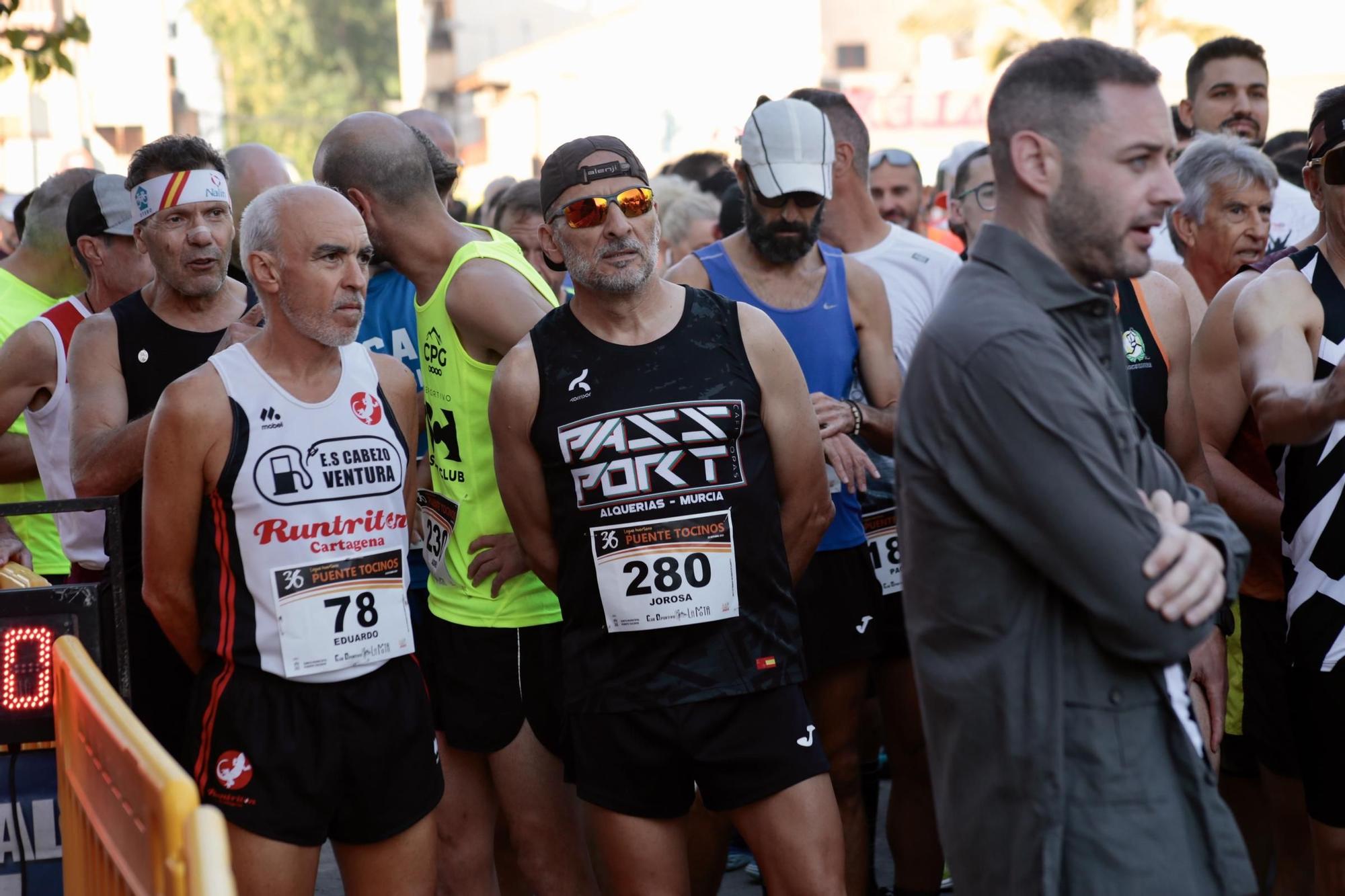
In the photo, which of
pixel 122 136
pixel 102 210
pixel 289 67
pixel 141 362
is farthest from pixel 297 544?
pixel 289 67

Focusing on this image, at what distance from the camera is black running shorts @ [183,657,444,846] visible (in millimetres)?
3762

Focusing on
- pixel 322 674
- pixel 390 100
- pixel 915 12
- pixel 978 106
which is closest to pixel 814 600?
pixel 322 674

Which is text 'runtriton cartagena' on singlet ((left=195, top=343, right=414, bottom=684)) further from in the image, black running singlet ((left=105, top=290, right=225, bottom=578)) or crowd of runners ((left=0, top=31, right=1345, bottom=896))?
black running singlet ((left=105, top=290, right=225, bottom=578))

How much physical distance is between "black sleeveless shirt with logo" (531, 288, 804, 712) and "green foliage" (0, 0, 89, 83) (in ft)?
18.2

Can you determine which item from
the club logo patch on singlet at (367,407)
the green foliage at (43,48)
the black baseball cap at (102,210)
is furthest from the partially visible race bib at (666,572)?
the green foliage at (43,48)

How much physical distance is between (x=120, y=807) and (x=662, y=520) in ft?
4.87

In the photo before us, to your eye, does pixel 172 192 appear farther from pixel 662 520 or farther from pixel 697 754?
pixel 697 754

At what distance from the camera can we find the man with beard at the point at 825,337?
16.0 ft

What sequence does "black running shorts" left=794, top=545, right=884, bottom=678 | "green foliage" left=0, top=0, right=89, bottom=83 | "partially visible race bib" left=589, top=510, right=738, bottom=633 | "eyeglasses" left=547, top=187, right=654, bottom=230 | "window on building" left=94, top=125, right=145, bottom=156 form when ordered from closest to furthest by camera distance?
"partially visible race bib" left=589, top=510, right=738, bottom=633, "eyeglasses" left=547, top=187, right=654, bottom=230, "black running shorts" left=794, top=545, right=884, bottom=678, "green foliage" left=0, top=0, right=89, bottom=83, "window on building" left=94, top=125, right=145, bottom=156

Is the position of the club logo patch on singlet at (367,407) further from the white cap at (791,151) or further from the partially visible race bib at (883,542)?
the partially visible race bib at (883,542)

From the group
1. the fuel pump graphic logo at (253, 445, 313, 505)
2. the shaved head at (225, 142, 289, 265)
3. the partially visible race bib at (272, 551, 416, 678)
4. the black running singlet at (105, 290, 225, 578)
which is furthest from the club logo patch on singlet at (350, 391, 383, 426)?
the shaved head at (225, 142, 289, 265)

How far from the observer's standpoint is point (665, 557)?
152 inches

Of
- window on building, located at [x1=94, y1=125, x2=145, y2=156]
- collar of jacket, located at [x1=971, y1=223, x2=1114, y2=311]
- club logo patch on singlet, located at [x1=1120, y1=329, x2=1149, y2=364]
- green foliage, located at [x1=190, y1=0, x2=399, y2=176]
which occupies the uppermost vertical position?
green foliage, located at [x1=190, y1=0, x2=399, y2=176]

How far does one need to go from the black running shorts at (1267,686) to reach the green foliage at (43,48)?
6.56 meters
